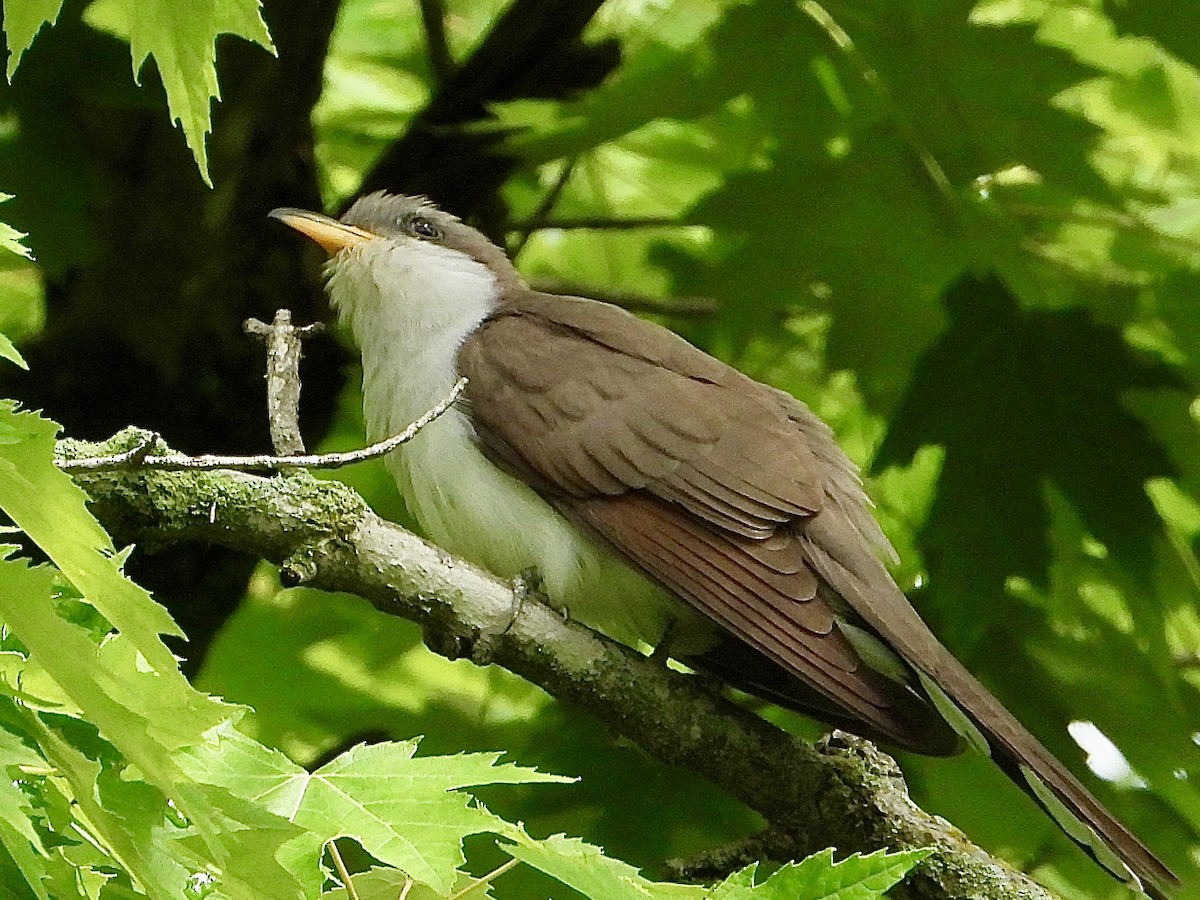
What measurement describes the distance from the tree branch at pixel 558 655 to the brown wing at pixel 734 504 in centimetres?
19

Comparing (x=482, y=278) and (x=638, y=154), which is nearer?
(x=482, y=278)

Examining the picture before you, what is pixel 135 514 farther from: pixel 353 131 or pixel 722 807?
pixel 353 131

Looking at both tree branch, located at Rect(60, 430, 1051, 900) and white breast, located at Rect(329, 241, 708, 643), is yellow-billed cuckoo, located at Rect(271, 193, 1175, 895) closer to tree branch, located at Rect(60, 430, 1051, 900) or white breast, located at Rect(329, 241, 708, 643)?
white breast, located at Rect(329, 241, 708, 643)

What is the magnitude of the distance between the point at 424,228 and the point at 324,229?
1.04 ft

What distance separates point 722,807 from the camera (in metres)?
3.57

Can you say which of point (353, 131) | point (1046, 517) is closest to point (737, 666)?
point (1046, 517)

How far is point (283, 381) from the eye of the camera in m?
2.55

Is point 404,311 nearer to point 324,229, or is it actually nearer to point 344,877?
point 324,229

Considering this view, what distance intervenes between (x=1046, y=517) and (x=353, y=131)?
2.36m

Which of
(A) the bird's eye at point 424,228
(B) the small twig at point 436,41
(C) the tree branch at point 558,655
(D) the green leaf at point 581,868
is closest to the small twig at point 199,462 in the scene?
(C) the tree branch at point 558,655

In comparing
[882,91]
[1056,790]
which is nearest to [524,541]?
[1056,790]

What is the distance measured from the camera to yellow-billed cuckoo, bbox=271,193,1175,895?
304 centimetres

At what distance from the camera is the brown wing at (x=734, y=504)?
2994mm

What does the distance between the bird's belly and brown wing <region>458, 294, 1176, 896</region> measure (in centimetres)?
5
